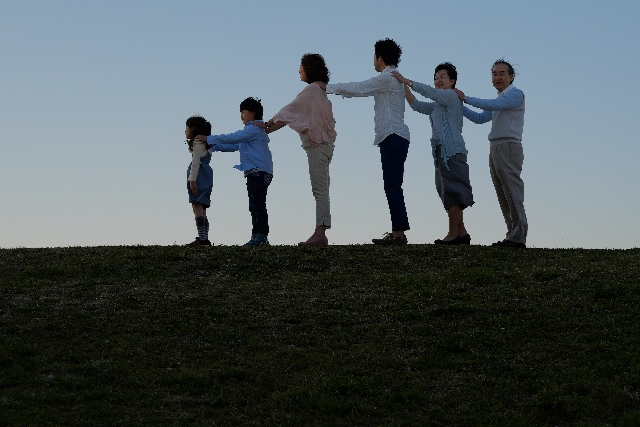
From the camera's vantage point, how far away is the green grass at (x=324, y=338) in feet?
36.2

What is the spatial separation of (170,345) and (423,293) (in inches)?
166

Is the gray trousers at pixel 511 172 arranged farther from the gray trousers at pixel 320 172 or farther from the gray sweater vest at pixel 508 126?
the gray trousers at pixel 320 172

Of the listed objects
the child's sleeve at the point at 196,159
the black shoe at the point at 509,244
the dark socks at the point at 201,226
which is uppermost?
the child's sleeve at the point at 196,159

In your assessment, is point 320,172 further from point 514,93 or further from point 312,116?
point 514,93

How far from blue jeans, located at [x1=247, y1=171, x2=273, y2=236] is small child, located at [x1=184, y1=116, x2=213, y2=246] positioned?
57.0 inches

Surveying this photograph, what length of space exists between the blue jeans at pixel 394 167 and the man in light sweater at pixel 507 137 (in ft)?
4.82

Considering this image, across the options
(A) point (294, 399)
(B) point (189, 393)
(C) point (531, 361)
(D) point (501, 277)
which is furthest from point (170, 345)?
(D) point (501, 277)

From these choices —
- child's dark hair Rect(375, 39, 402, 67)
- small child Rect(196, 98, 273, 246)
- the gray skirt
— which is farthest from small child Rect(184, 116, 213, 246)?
the gray skirt

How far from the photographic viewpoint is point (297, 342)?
13000mm

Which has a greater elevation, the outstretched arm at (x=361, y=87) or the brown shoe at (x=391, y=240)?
the outstretched arm at (x=361, y=87)

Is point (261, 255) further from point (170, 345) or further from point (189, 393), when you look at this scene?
point (189, 393)

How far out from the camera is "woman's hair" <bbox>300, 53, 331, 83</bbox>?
17547 millimetres

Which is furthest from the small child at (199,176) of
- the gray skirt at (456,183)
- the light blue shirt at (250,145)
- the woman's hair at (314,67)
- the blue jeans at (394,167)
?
the gray skirt at (456,183)

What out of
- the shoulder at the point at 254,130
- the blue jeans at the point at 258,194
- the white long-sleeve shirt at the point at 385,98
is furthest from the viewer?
the shoulder at the point at 254,130
